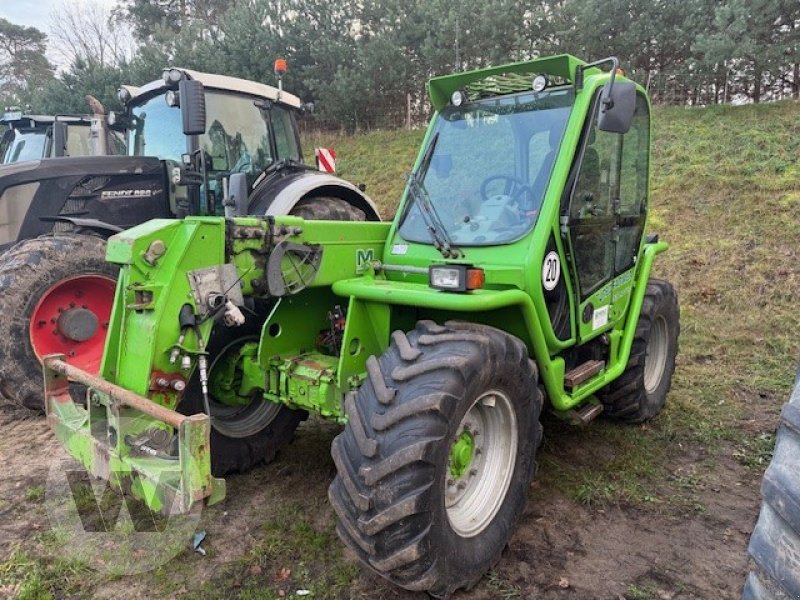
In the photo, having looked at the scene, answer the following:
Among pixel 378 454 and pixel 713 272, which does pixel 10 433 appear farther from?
pixel 713 272

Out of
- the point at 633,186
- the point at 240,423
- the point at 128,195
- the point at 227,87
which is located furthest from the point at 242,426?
the point at 227,87

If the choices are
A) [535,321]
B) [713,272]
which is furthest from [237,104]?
[713,272]

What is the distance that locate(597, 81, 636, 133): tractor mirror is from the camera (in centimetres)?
290

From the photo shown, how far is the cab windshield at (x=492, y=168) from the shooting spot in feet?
10.4

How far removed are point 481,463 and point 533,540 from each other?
0.54 metres

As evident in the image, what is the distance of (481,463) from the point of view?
290 cm

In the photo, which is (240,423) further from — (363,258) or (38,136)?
(38,136)

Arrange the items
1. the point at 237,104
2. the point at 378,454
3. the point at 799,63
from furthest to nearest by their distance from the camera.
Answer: the point at 799,63
the point at 237,104
the point at 378,454

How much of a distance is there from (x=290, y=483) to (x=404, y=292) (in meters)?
1.58

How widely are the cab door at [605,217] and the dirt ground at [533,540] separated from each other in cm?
103

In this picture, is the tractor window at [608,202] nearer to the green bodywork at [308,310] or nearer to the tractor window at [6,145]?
the green bodywork at [308,310]

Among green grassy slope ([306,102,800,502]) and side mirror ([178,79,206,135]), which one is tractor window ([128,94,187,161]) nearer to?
side mirror ([178,79,206,135])

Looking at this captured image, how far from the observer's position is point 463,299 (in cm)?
257

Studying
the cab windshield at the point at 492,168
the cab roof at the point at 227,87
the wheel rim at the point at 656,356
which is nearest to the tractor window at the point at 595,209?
the cab windshield at the point at 492,168
